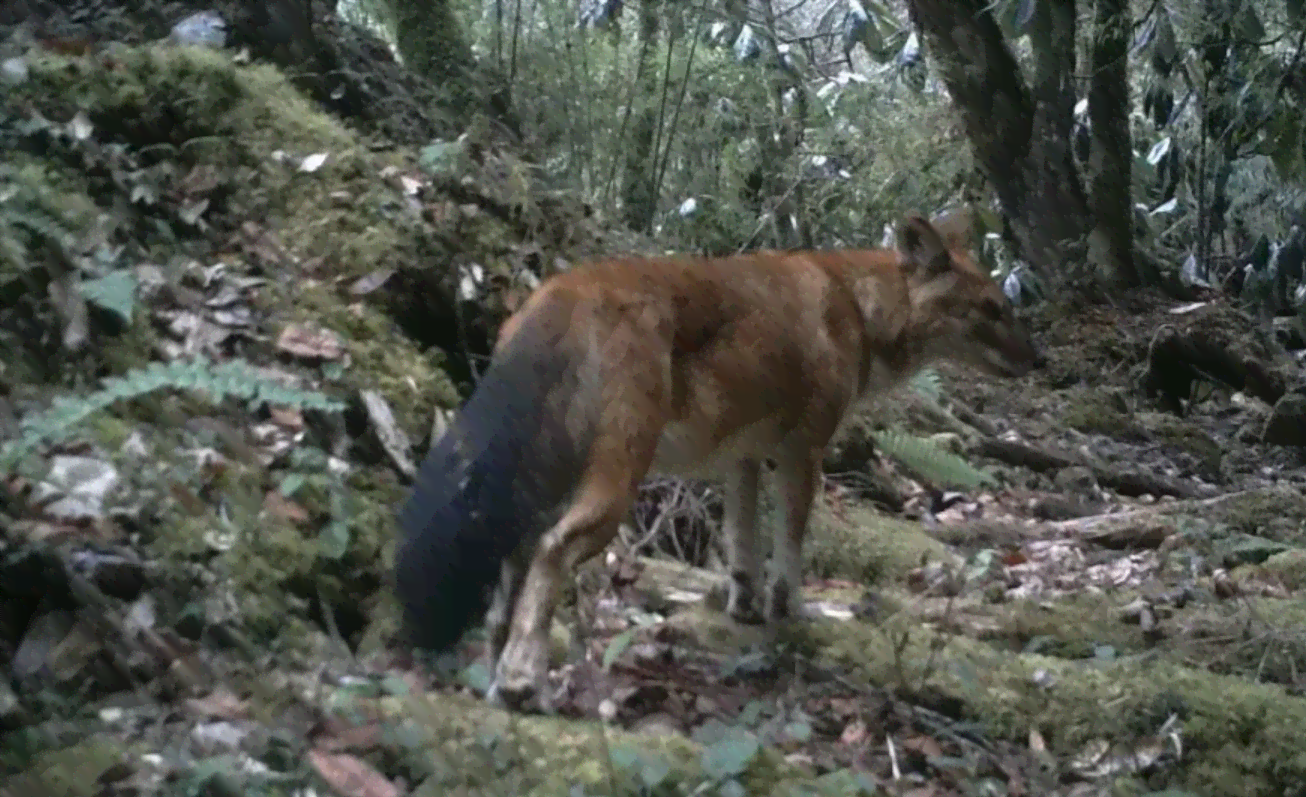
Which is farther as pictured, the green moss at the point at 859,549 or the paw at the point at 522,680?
the green moss at the point at 859,549

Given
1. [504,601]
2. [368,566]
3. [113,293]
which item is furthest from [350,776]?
[113,293]

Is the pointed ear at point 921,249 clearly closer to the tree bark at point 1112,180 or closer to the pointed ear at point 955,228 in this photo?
the pointed ear at point 955,228

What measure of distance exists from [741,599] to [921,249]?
79.0 inches

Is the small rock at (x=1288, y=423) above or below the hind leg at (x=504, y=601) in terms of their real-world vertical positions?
above

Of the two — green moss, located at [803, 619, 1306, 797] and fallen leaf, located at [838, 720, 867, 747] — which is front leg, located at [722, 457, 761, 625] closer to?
green moss, located at [803, 619, 1306, 797]

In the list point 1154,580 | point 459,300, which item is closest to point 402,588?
point 459,300

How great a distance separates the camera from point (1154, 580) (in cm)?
732

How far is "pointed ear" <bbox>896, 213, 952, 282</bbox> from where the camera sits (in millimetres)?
6793

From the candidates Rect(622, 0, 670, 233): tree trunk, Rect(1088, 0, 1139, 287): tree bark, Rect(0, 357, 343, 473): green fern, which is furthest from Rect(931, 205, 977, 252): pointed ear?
Rect(1088, 0, 1139, 287): tree bark

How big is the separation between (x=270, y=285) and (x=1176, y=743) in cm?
383

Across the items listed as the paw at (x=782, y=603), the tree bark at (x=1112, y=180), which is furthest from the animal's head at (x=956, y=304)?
the tree bark at (x=1112, y=180)

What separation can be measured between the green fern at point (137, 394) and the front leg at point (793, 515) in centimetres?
217

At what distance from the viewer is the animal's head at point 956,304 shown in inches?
271

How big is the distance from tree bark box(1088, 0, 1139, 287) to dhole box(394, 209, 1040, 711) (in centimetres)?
759
